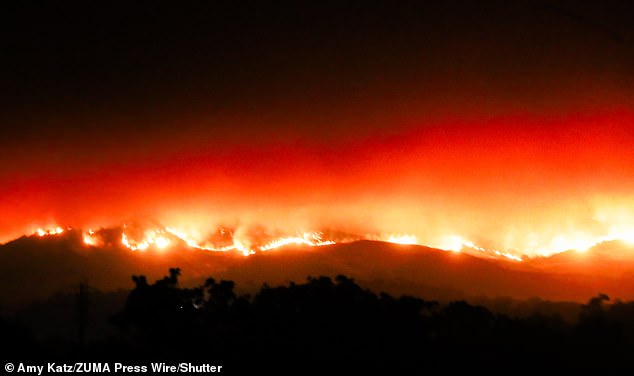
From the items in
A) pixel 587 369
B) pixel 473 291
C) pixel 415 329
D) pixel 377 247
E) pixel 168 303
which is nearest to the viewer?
pixel 587 369

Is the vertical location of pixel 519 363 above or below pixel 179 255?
below

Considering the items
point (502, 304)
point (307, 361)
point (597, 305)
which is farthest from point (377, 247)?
point (307, 361)

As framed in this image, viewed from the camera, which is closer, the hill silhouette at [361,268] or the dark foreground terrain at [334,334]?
the dark foreground terrain at [334,334]

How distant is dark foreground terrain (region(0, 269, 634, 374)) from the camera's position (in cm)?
1797

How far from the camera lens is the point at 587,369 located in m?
17.7

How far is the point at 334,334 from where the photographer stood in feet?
62.4

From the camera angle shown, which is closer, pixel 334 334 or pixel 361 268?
pixel 334 334

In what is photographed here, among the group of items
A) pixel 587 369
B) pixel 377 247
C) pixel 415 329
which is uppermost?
pixel 377 247

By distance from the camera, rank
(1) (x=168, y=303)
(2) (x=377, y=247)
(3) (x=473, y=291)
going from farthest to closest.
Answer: (2) (x=377, y=247) < (3) (x=473, y=291) < (1) (x=168, y=303)

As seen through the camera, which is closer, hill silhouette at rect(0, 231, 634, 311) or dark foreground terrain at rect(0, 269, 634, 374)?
dark foreground terrain at rect(0, 269, 634, 374)

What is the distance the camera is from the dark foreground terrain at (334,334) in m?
18.0

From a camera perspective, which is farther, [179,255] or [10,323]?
[179,255]

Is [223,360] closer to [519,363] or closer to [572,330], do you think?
[519,363]

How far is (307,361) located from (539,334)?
676 cm
